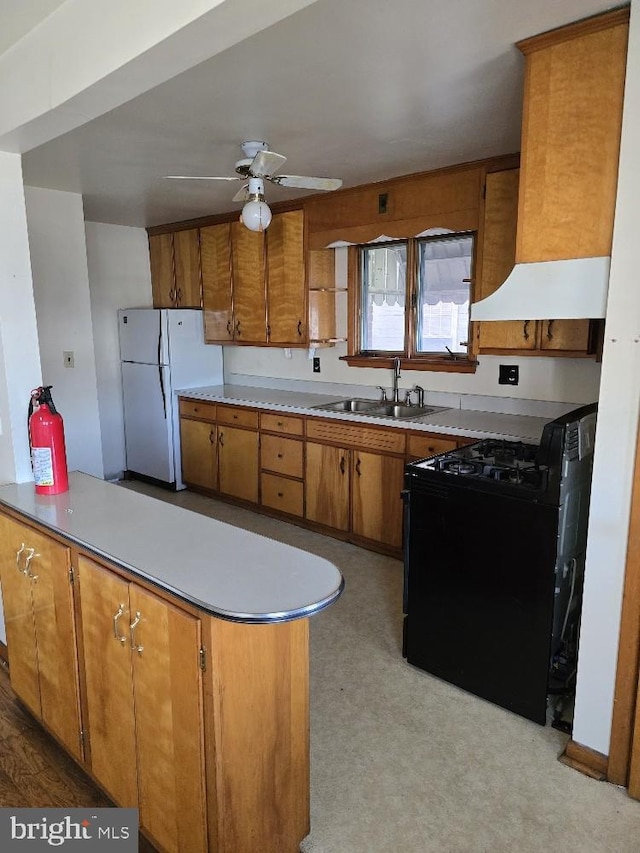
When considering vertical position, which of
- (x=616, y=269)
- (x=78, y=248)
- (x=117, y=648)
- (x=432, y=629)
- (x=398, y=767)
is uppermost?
(x=78, y=248)

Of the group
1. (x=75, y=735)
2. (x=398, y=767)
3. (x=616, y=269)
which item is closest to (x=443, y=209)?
(x=616, y=269)

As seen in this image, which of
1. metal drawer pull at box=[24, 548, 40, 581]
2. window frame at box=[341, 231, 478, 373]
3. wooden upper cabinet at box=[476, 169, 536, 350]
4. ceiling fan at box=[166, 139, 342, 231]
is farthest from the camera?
window frame at box=[341, 231, 478, 373]

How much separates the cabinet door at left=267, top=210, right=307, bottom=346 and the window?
399 millimetres

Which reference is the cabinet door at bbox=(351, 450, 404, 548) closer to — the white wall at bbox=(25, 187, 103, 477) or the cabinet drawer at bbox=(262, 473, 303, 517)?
the cabinet drawer at bbox=(262, 473, 303, 517)

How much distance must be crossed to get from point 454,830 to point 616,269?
176 cm

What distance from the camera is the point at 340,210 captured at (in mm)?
3883

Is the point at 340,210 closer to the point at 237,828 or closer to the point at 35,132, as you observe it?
the point at 35,132

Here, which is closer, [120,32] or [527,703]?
[120,32]

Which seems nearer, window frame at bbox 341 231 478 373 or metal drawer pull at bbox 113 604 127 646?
metal drawer pull at bbox 113 604 127 646

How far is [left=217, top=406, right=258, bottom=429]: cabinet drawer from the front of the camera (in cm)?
434

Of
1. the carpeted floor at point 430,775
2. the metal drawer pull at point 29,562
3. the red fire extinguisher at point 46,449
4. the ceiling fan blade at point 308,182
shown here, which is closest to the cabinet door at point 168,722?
the carpeted floor at point 430,775

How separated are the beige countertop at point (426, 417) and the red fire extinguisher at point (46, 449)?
76.6 inches

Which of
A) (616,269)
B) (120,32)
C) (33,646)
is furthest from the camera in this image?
(33,646)

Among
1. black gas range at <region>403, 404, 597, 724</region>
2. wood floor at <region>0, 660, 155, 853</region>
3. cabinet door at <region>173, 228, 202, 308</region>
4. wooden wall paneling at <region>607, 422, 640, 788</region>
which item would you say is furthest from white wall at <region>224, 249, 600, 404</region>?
wood floor at <region>0, 660, 155, 853</region>
